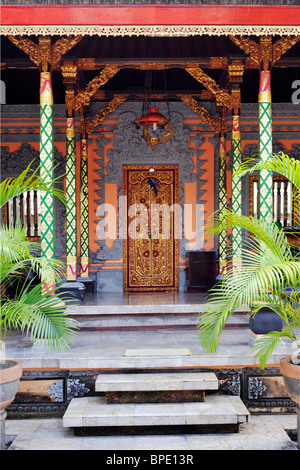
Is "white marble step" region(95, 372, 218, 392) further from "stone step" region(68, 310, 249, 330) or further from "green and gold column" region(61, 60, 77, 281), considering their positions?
"green and gold column" region(61, 60, 77, 281)

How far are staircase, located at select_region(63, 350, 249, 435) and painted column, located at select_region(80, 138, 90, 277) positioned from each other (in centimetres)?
404

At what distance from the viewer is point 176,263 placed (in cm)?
866

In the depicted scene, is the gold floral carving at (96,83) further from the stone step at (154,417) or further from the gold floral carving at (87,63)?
the stone step at (154,417)

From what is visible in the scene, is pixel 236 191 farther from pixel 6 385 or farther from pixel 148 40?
pixel 6 385

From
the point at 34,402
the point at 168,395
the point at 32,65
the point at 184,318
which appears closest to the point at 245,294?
the point at 168,395

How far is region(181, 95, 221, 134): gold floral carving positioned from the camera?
8.16 m

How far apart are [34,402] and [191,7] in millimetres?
4030

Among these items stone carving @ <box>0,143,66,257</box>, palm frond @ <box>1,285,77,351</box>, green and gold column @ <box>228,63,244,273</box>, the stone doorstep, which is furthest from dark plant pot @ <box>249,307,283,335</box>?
stone carving @ <box>0,143,66,257</box>

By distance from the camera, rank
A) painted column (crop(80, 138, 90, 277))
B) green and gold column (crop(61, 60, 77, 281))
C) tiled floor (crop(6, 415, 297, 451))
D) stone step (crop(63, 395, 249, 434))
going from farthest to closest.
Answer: painted column (crop(80, 138, 90, 277)) < green and gold column (crop(61, 60, 77, 281)) < stone step (crop(63, 395, 249, 434)) < tiled floor (crop(6, 415, 297, 451))

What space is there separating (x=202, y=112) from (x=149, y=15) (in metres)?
3.47

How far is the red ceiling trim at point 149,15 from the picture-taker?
483 centimetres

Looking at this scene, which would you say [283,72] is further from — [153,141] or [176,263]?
[176,263]

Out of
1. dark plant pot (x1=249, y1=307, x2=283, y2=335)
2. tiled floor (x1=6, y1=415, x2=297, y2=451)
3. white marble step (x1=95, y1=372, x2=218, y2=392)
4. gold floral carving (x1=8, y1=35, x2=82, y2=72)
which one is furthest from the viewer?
gold floral carving (x1=8, y1=35, x2=82, y2=72)

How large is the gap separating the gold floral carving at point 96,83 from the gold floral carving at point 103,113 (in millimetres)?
1150
